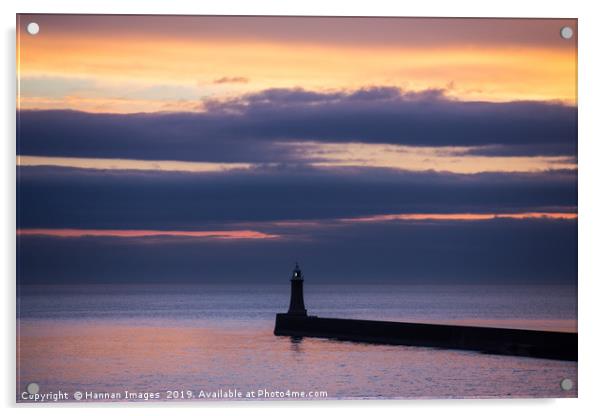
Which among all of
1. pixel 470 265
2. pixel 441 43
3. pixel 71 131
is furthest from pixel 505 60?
pixel 71 131

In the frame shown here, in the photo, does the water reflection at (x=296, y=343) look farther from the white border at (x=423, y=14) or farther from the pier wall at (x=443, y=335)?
the white border at (x=423, y=14)

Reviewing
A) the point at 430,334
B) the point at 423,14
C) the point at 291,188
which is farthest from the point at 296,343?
the point at 423,14

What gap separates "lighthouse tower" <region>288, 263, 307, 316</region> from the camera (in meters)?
9.12

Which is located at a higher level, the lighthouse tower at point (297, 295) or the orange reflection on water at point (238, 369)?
the lighthouse tower at point (297, 295)

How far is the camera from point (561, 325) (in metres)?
8.48

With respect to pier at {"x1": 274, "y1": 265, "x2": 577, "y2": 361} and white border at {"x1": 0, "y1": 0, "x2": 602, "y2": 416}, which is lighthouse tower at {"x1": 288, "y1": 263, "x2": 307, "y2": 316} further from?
white border at {"x1": 0, "y1": 0, "x2": 602, "y2": 416}

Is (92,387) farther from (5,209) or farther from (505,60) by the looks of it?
(505,60)

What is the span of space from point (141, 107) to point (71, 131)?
1.64ft

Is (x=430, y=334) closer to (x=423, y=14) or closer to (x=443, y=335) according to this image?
(x=443, y=335)

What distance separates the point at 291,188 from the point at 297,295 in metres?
1.44

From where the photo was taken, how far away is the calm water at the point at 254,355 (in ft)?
27.1

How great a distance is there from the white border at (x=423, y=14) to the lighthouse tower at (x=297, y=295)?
114cm

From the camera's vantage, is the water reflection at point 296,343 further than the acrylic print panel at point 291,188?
Yes

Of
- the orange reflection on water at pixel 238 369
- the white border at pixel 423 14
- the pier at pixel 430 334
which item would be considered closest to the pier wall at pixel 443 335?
the pier at pixel 430 334
